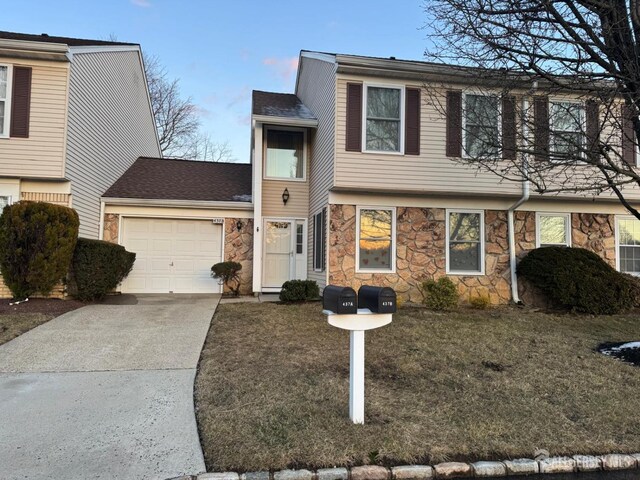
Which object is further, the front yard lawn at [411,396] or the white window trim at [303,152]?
the white window trim at [303,152]

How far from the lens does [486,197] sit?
9.62 metres

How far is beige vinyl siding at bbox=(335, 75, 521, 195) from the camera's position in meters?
8.94

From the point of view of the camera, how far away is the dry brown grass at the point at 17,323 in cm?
612

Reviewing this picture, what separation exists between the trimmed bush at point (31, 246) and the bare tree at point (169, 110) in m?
19.2

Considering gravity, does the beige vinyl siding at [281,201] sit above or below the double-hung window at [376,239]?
above

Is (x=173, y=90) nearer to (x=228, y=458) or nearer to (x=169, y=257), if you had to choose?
(x=169, y=257)

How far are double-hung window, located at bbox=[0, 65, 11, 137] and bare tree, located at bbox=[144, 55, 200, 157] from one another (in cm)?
1754

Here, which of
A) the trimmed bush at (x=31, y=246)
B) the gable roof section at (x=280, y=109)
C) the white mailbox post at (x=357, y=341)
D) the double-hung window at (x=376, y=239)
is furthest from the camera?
the gable roof section at (x=280, y=109)

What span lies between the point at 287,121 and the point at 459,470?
9.38 meters

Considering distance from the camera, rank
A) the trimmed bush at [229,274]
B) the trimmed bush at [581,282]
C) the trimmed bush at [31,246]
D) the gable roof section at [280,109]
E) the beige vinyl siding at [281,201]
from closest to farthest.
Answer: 1. the trimmed bush at [31,246]
2. the trimmed bush at [581,282]
3. the trimmed bush at [229,274]
4. the gable roof section at [280,109]
5. the beige vinyl siding at [281,201]

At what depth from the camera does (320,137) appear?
34.8 ft

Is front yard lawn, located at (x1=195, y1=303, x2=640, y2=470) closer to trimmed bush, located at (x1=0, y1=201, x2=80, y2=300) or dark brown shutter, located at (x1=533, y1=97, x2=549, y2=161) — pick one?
dark brown shutter, located at (x1=533, y1=97, x2=549, y2=161)

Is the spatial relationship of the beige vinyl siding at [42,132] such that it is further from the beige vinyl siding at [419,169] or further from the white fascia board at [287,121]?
the beige vinyl siding at [419,169]

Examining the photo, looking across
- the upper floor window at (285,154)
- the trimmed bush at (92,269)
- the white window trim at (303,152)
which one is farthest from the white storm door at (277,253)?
the trimmed bush at (92,269)
